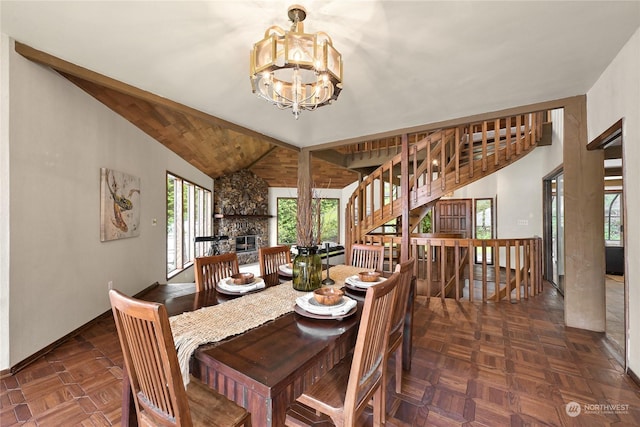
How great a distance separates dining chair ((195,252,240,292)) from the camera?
1.98m

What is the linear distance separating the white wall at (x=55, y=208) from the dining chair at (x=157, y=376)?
1798mm

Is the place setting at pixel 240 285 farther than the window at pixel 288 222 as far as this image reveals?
No

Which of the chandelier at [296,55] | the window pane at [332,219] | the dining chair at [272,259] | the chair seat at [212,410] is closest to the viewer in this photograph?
the chair seat at [212,410]

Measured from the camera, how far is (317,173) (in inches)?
338

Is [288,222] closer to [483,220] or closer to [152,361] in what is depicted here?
[483,220]

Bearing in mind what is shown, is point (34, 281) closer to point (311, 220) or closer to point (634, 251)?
point (311, 220)

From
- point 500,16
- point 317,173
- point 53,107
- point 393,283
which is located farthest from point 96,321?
point 317,173

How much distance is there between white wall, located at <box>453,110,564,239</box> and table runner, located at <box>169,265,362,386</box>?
517 cm

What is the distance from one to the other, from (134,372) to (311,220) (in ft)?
4.29

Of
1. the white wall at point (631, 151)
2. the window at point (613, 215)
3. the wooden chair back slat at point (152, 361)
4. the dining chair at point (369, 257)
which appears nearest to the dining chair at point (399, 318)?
the dining chair at point (369, 257)

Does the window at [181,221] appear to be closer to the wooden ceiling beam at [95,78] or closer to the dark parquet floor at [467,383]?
the wooden ceiling beam at [95,78]

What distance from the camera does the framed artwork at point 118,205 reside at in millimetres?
3027
